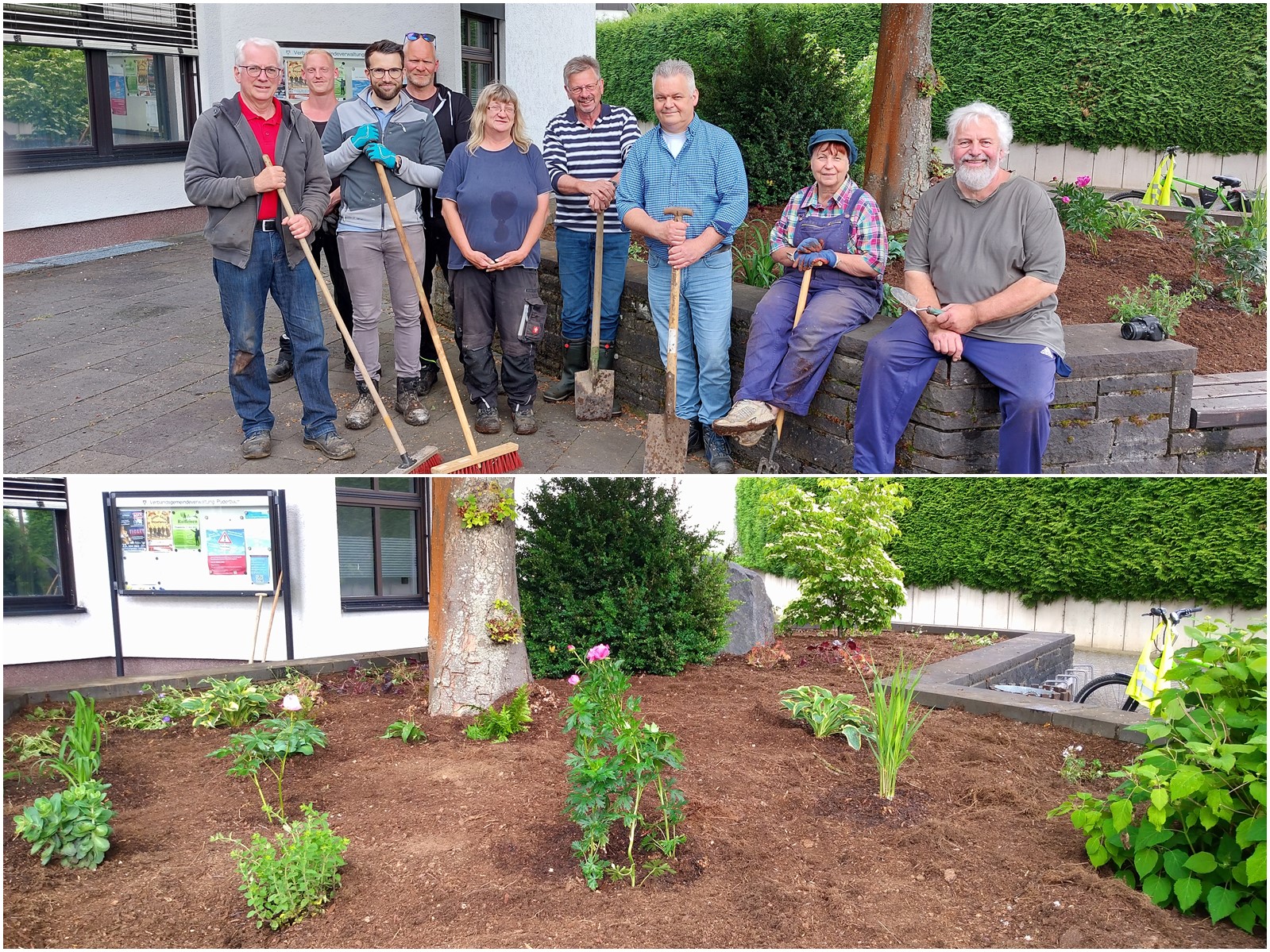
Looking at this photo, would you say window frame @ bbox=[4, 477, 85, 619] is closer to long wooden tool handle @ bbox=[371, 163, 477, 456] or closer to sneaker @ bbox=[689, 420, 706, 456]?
long wooden tool handle @ bbox=[371, 163, 477, 456]

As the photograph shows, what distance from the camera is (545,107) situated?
13.2m

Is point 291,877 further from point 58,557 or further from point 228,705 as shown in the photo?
point 58,557

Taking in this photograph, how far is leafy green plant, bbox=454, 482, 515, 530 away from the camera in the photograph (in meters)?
4.93

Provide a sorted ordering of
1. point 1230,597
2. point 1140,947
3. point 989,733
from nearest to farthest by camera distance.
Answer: point 1140,947, point 989,733, point 1230,597

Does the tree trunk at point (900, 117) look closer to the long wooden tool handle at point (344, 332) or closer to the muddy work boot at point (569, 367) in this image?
the muddy work boot at point (569, 367)

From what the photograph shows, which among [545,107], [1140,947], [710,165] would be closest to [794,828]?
[1140,947]

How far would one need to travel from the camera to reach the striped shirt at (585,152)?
5699 mm

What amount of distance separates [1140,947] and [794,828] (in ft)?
3.73

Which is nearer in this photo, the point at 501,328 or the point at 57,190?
the point at 501,328

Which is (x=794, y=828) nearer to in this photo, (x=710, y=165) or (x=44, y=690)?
(x=710, y=165)

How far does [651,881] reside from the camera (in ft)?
10.6

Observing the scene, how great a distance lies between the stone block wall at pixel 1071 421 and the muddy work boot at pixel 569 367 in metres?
1.01

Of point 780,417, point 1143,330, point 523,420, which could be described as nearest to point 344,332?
point 523,420

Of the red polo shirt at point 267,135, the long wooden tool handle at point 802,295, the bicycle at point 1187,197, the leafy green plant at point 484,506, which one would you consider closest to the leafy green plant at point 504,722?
the leafy green plant at point 484,506
